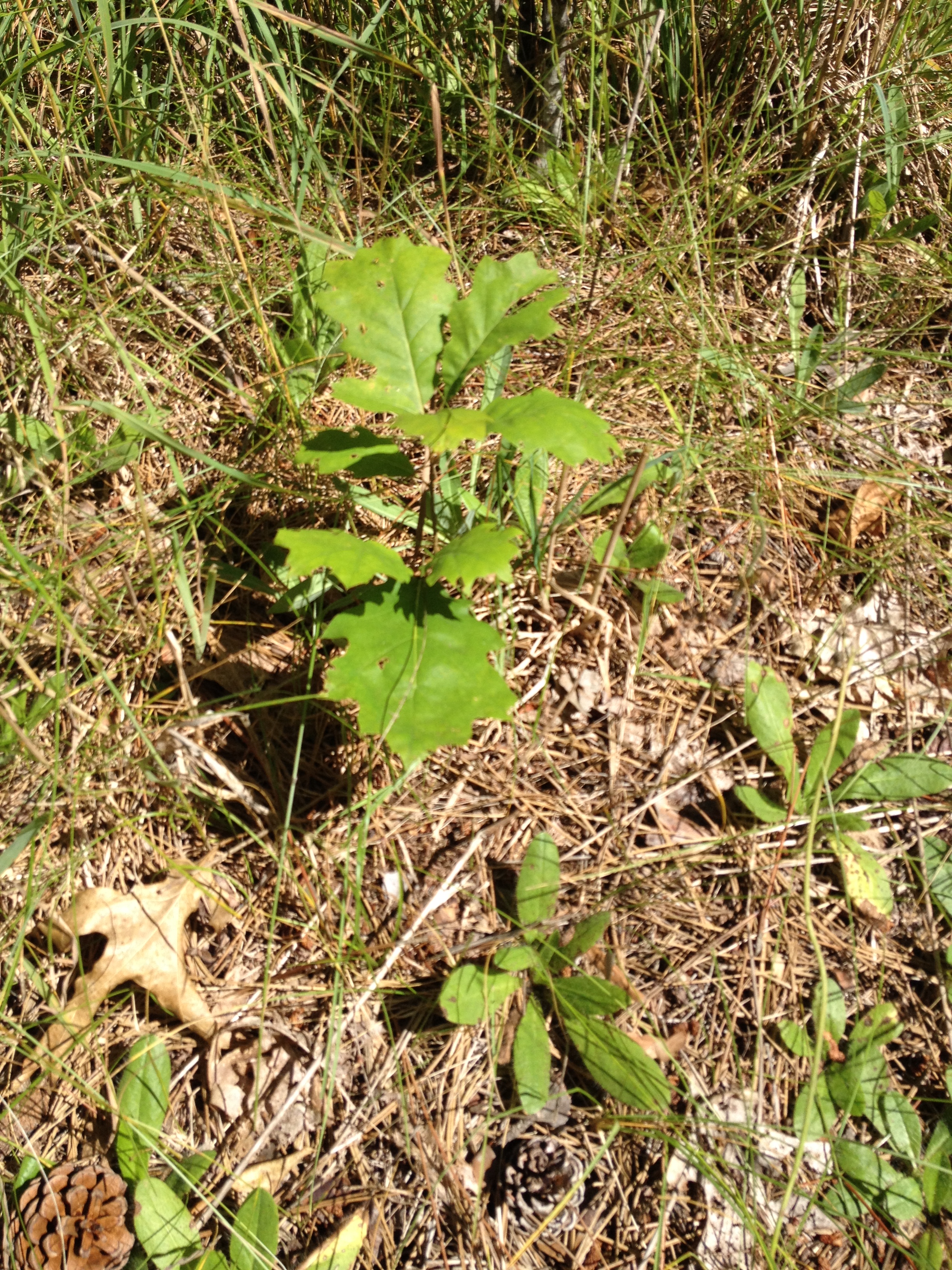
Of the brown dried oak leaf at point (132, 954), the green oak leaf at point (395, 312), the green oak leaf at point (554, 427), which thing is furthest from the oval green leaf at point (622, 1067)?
the green oak leaf at point (395, 312)

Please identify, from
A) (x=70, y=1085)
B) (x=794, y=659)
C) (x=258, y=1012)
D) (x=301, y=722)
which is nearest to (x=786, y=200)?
(x=794, y=659)

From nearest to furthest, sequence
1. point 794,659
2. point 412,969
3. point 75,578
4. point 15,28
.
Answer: point 412,969 < point 75,578 < point 794,659 < point 15,28

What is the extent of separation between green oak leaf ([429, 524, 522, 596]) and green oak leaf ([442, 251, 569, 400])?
0.28 meters

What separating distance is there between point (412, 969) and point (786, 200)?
216cm

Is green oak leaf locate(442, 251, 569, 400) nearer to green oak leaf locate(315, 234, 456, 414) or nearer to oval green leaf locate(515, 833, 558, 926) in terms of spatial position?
green oak leaf locate(315, 234, 456, 414)

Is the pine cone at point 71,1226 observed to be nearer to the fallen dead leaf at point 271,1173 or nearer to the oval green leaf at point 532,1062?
the fallen dead leaf at point 271,1173

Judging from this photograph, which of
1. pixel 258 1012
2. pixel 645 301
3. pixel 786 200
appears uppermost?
pixel 786 200

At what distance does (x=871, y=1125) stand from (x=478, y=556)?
122cm

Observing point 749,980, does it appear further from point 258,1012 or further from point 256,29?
point 256,29

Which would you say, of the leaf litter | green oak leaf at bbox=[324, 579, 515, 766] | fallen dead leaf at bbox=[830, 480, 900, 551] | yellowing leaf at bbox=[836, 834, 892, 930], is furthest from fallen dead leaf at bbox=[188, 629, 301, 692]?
fallen dead leaf at bbox=[830, 480, 900, 551]

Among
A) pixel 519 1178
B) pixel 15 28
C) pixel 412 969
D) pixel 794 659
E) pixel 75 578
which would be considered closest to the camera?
pixel 519 1178

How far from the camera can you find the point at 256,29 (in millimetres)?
2314

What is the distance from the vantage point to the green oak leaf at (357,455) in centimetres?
158

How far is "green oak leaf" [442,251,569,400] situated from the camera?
161cm
